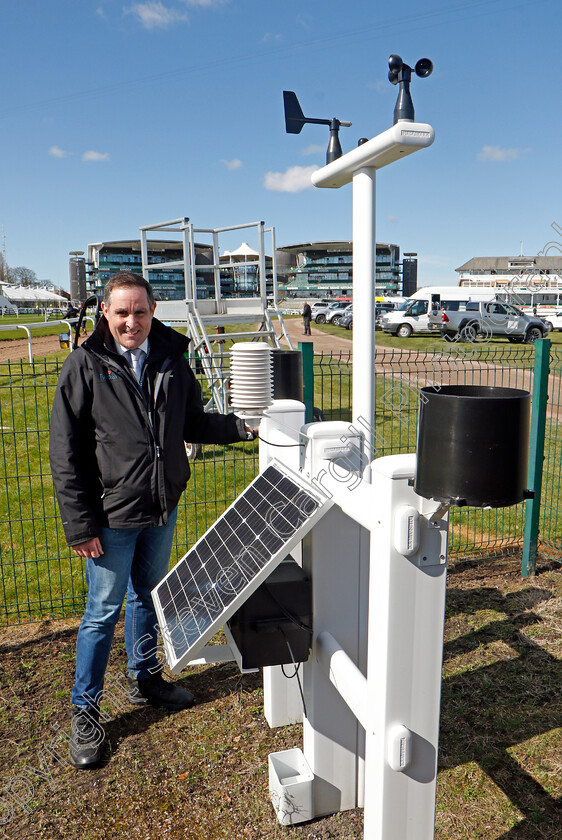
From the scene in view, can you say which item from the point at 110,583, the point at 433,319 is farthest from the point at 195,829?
the point at 433,319

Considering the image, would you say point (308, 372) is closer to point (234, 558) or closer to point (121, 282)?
point (121, 282)

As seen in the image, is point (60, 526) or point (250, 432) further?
point (60, 526)

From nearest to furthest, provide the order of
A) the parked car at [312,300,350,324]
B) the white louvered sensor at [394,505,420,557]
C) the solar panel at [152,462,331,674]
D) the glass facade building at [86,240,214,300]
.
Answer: the white louvered sensor at [394,505,420,557] < the solar panel at [152,462,331,674] < the glass facade building at [86,240,214,300] < the parked car at [312,300,350,324]

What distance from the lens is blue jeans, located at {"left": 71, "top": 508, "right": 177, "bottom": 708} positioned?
2.82m

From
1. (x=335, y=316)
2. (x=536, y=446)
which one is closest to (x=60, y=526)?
(x=536, y=446)

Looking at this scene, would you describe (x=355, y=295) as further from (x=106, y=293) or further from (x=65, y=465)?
(x=65, y=465)

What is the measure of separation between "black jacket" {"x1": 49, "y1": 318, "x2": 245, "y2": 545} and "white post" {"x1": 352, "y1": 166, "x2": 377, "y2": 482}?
67cm

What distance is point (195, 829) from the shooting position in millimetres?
2531

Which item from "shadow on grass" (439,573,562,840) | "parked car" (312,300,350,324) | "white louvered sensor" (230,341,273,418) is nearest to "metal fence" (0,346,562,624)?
"shadow on grass" (439,573,562,840)

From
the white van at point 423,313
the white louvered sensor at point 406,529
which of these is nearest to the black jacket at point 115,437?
the white louvered sensor at point 406,529

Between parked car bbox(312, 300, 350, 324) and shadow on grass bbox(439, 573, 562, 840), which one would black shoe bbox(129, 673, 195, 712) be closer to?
shadow on grass bbox(439, 573, 562, 840)

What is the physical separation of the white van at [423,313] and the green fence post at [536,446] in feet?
75.7

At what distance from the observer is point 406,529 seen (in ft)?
5.28

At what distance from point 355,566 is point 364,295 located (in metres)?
1.08
